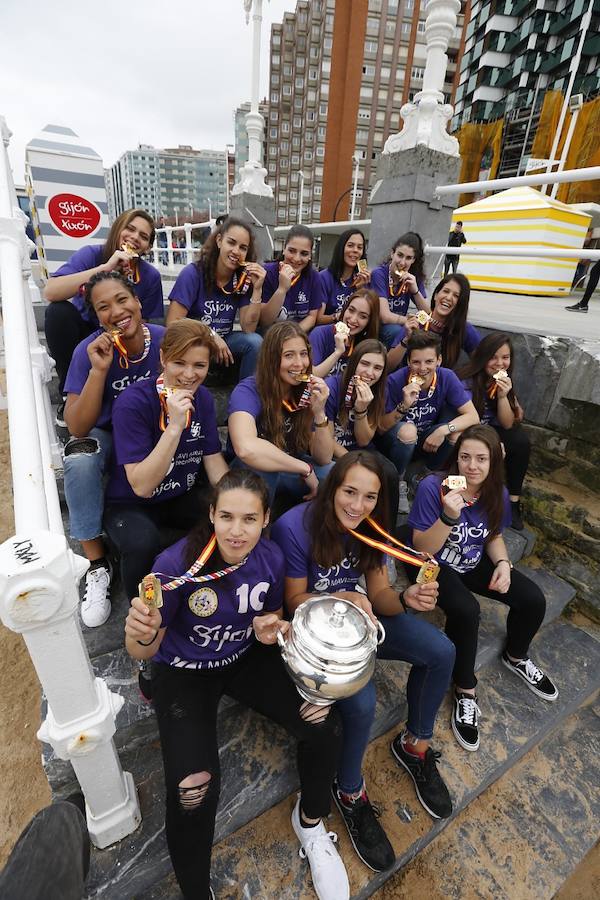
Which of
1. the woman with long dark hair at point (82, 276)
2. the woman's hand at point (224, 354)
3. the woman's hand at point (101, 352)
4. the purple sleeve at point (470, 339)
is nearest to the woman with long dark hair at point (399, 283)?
the purple sleeve at point (470, 339)

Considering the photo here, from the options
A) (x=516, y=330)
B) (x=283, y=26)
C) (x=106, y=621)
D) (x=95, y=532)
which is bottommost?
(x=106, y=621)

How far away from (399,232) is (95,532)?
4.30m

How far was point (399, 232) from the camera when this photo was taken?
4656 mm

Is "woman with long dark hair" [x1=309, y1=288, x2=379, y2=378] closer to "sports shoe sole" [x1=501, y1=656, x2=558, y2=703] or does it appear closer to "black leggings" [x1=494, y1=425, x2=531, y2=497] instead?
"black leggings" [x1=494, y1=425, x2=531, y2=497]

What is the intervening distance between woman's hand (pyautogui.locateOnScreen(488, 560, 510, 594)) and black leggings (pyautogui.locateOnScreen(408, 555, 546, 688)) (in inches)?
2.2

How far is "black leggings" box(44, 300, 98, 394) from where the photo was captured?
9.27 feet

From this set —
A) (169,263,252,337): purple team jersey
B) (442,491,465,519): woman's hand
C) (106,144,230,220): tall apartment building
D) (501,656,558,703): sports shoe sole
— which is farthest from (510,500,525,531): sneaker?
(106,144,230,220): tall apartment building

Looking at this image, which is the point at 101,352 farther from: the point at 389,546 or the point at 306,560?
the point at 389,546

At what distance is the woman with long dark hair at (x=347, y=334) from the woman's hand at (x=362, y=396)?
424mm

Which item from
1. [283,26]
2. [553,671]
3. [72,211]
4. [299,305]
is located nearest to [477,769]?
[553,671]

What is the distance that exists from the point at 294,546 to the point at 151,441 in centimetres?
90

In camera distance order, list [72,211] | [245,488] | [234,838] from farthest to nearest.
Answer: [72,211] → [234,838] → [245,488]

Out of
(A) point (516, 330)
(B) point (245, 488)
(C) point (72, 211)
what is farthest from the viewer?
(C) point (72, 211)

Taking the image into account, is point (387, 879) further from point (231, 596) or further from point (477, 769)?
point (231, 596)
